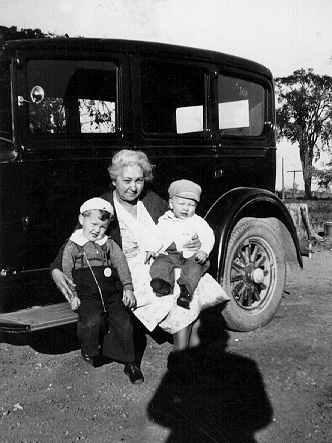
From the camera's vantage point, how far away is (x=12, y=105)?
120 inches

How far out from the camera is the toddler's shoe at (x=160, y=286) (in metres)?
2.99

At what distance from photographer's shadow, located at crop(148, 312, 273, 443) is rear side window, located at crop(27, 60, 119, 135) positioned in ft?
5.61

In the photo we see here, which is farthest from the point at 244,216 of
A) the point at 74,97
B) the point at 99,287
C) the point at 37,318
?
the point at 37,318

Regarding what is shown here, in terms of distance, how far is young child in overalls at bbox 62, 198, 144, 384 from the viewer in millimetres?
2961

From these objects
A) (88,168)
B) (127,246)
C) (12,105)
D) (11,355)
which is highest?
(12,105)

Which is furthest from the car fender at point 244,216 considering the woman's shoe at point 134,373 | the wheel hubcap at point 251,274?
the woman's shoe at point 134,373

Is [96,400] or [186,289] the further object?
[186,289]

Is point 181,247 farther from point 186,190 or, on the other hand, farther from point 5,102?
point 5,102

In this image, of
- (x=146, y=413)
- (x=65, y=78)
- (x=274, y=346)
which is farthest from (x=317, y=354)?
(x=65, y=78)

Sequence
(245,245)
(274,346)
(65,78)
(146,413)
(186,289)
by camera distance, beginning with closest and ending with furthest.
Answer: (146,413) → (186,289) → (65,78) → (274,346) → (245,245)

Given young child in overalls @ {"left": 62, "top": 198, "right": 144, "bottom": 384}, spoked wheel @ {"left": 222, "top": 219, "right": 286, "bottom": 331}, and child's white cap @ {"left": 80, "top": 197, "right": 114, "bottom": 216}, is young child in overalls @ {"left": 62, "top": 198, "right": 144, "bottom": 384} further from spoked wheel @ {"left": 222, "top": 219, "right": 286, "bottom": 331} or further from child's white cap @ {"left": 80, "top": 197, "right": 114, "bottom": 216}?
spoked wheel @ {"left": 222, "top": 219, "right": 286, "bottom": 331}

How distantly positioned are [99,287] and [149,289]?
1.10 feet

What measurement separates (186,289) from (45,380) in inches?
42.9

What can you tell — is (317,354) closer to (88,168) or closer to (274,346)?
(274,346)
